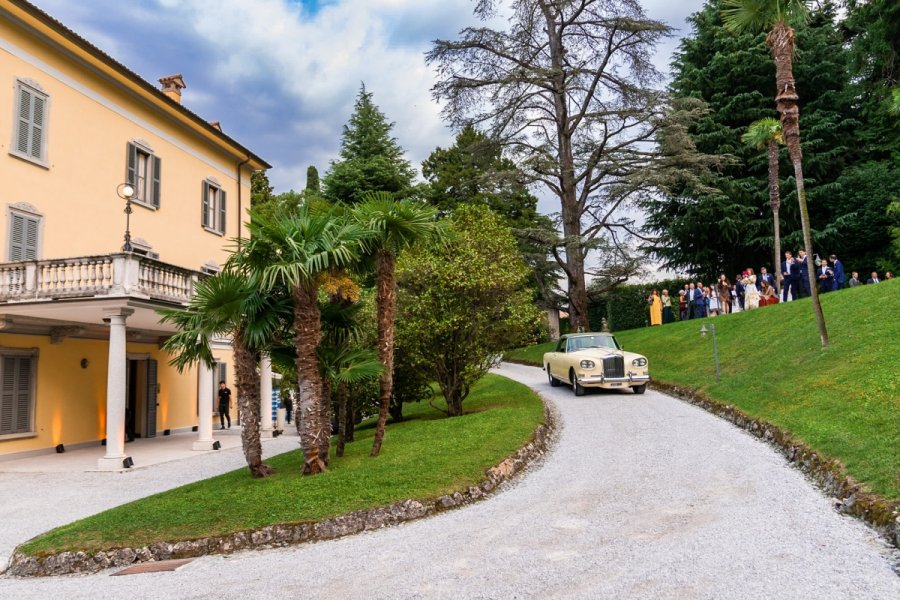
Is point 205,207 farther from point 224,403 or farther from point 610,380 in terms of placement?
point 610,380

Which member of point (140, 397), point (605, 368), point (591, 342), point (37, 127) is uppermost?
point (37, 127)

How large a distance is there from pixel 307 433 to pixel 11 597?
4.06 m

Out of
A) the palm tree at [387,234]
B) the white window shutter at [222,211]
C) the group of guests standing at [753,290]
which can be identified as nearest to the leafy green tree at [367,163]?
the white window shutter at [222,211]

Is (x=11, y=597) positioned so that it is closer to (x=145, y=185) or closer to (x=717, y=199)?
(x=145, y=185)

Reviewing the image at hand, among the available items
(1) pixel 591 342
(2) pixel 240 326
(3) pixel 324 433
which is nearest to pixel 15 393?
(2) pixel 240 326

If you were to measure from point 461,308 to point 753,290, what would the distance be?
14806mm

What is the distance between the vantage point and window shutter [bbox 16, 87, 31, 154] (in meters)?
14.6

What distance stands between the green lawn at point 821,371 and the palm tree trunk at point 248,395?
825cm

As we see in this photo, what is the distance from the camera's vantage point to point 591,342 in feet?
59.3

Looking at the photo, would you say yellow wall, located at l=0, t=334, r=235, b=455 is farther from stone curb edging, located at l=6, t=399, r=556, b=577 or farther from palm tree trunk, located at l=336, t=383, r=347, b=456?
stone curb edging, located at l=6, t=399, r=556, b=577

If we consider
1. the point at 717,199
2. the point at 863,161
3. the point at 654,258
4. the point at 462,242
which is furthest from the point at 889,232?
the point at 462,242

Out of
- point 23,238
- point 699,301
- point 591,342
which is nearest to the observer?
point 23,238

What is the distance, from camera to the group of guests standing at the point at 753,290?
22.1m

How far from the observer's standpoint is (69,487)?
11.4m
